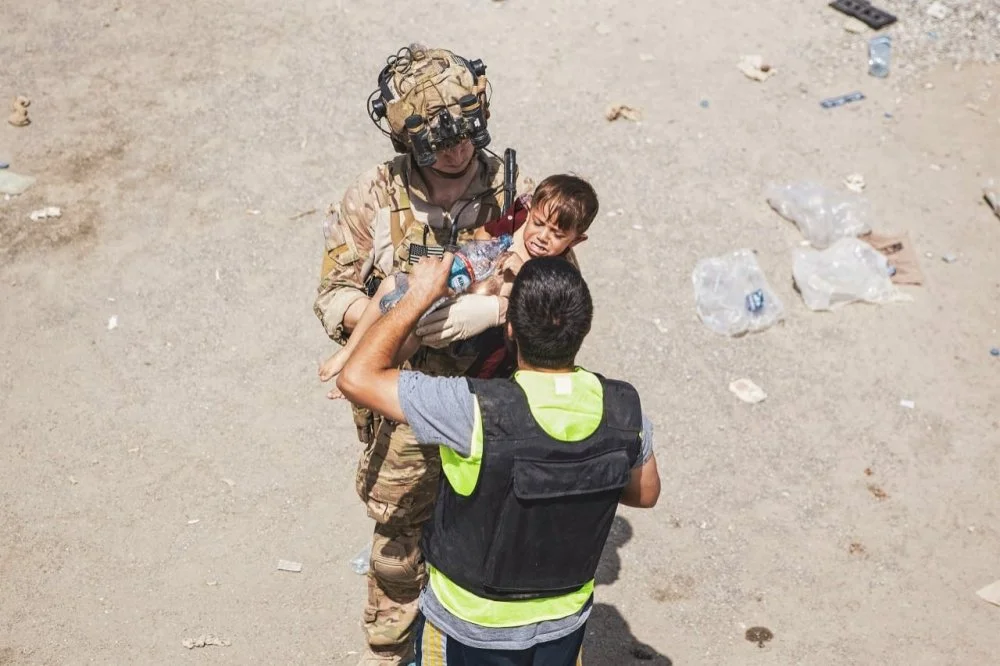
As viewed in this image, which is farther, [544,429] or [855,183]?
[855,183]

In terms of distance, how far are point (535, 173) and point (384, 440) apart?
384 centimetres

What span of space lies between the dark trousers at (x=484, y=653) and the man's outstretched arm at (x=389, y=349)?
2.51 feet

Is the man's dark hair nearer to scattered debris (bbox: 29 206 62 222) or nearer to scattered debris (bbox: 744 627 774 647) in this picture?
scattered debris (bbox: 744 627 774 647)

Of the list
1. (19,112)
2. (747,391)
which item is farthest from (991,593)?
(19,112)

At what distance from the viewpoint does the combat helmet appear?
366 cm

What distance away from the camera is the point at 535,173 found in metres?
7.43

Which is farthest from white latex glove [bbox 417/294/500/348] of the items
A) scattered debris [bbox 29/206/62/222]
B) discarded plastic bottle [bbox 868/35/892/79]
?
discarded plastic bottle [bbox 868/35/892/79]

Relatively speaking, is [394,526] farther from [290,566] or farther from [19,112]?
[19,112]

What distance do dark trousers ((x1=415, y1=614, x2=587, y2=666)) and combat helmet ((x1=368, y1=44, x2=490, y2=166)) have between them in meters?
1.60

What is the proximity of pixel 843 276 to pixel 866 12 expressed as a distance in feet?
11.6

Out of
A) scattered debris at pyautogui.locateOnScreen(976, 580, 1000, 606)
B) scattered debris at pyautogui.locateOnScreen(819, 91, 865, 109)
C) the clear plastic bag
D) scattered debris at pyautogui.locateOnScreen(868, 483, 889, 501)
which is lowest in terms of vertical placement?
scattered debris at pyautogui.locateOnScreen(976, 580, 1000, 606)

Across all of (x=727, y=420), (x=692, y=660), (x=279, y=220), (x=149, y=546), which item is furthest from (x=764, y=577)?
(x=279, y=220)

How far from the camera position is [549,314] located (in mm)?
2922

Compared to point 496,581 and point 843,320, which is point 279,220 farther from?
point 496,581
